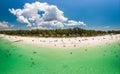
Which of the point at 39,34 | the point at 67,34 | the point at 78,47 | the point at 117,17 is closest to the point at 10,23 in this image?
the point at 39,34

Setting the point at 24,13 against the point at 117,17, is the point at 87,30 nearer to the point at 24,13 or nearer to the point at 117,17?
the point at 117,17

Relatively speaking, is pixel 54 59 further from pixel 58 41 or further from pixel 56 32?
pixel 56 32

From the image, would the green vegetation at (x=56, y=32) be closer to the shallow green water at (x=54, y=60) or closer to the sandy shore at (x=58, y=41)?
the sandy shore at (x=58, y=41)

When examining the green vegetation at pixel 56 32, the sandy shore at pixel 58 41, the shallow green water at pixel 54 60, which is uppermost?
the green vegetation at pixel 56 32

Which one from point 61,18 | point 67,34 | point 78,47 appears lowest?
point 78,47

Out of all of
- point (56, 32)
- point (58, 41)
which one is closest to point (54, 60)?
point (58, 41)

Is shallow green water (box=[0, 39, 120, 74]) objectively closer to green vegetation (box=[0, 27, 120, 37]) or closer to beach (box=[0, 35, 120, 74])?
beach (box=[0, 35, 120, 74])

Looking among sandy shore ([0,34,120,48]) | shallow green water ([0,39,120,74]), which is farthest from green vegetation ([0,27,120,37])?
shallow green water ([0,39,120,74])

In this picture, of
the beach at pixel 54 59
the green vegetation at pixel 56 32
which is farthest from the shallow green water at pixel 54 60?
the green vegetation at pixel 56 32
